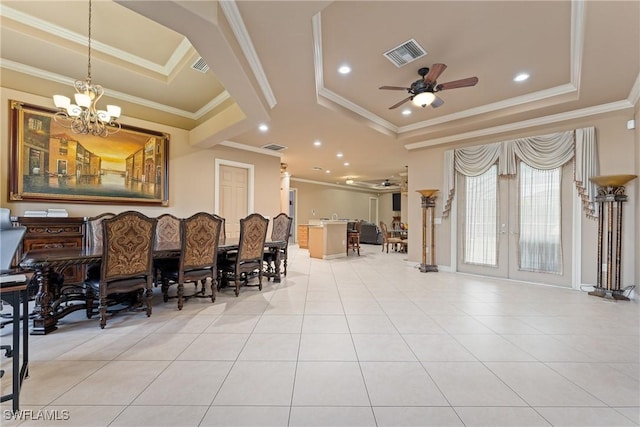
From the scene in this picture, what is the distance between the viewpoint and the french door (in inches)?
171

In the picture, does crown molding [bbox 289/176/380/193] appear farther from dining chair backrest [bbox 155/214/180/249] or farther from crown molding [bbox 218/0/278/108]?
crown molding [bbox 218/0/278/108]

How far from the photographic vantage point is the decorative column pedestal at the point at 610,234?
12.0 ft

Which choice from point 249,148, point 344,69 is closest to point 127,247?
point 344,69

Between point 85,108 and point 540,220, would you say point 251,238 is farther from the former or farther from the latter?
point 540,220

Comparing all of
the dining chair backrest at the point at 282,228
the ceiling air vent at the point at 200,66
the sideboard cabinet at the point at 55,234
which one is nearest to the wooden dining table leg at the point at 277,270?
the dining chair backrest at the point at 282,228

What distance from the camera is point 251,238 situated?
3.84 metres

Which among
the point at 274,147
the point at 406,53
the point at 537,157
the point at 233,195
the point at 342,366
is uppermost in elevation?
the point at 406,53

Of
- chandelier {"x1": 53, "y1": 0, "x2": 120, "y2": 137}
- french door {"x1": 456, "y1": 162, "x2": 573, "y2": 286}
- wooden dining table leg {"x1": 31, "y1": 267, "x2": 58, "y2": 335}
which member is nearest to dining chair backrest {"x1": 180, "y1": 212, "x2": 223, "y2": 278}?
wooden dining table leg {"x1": 31, "y1": 267, "x2": 58, "y2": 335}

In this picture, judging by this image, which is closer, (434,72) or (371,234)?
(434,72)

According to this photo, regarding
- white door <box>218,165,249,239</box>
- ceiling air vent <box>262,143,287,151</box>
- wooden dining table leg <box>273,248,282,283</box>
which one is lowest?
wooden dining table leg <box>273,248,282,283</box>

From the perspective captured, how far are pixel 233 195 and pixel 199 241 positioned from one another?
3.29 m

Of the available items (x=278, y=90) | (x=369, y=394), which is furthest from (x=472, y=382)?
(x=278, y=90)

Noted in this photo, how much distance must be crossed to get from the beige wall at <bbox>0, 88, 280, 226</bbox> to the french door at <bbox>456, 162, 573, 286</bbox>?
15.3 ft

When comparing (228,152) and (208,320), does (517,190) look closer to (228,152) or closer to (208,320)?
(208,320)
